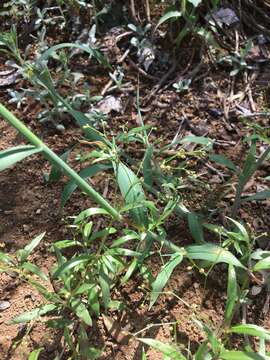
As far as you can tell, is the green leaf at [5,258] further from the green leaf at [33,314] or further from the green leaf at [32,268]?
the green leaf at [33,314]

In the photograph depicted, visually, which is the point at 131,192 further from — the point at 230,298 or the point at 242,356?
the point at 242,356

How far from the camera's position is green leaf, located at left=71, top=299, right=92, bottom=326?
1.53 meters

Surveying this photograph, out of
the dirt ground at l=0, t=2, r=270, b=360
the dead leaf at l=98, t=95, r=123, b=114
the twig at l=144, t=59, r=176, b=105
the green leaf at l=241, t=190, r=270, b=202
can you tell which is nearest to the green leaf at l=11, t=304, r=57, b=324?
the dirt ground at l=0, t=2, r=270, b=360

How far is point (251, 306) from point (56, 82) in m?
1.22

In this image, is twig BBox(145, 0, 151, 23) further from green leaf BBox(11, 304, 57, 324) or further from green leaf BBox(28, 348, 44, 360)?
green leaf BBox(28, 348, 44, 360)

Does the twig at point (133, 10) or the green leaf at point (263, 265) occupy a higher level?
the twig at point (133, 10)

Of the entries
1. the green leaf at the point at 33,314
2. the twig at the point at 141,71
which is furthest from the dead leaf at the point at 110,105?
the green leaf at the point at 33,314

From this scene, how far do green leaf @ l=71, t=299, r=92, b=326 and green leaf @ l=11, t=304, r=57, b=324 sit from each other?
2.8 inches

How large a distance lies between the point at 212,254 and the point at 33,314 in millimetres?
581

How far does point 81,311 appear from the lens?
1561mm

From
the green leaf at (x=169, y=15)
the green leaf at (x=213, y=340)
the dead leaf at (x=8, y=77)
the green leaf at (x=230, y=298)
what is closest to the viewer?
the green leaf at (x=213, y=340)

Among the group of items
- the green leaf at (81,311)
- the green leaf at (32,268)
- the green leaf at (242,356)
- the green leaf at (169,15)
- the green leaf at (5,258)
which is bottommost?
the green leaf at (81,311)

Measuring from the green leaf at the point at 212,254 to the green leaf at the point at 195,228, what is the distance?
0.14 m

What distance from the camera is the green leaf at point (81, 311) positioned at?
1.53m
